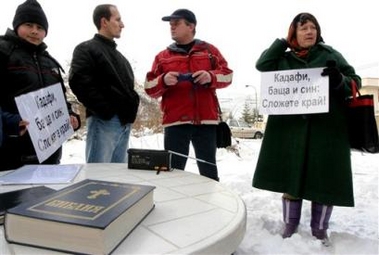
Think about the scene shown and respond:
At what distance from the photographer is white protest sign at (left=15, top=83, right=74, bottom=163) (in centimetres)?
135

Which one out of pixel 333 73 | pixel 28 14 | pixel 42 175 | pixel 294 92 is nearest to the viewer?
pixel 42 175

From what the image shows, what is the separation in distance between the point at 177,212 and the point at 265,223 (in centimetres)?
143

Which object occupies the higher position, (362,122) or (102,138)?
(362,122)

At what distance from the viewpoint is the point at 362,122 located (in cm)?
163

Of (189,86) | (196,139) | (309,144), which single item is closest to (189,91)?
(189,86)

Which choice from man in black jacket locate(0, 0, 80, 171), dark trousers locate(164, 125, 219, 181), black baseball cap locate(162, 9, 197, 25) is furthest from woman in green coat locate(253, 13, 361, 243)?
man in black jacket locate(0, 0, 80, 171)

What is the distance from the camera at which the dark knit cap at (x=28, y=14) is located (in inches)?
78.2

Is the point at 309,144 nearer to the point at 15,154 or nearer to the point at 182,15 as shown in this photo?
the point at 182,15

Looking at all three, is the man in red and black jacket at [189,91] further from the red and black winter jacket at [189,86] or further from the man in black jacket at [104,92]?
the man in black jacket at [104,92]

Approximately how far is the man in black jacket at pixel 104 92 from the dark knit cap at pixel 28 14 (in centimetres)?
35

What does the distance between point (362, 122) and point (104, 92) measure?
166 centimetres

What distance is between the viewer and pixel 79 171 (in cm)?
131

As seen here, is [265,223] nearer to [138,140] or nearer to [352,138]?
[352,138]

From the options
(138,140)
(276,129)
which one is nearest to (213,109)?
(276,129)
